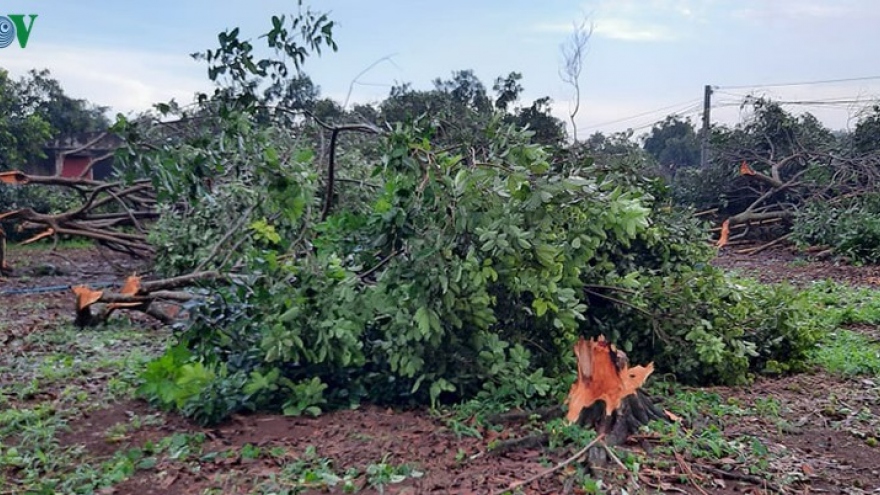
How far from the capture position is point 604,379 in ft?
10.2

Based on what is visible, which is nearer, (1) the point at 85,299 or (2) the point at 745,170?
(1) the point at 85,299

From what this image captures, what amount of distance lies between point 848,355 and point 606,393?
95.6 inches

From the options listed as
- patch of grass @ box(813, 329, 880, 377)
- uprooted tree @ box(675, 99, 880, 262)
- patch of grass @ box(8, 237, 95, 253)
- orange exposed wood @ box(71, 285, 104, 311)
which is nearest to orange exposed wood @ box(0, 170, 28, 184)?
patch of grass @ box(8, 237, 95, 253)

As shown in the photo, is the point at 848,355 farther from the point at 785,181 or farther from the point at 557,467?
the point at 785,181

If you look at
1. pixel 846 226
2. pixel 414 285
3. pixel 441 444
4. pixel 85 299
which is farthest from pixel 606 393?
Answer: pixel 846 226

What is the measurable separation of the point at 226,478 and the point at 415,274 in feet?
3.95

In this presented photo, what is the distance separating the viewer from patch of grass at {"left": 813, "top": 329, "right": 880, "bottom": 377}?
434cm

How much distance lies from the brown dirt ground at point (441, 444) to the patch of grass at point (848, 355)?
18 centimetres

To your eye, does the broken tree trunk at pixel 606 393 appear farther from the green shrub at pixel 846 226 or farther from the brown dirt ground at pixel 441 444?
the green shrub at pixel 846 226

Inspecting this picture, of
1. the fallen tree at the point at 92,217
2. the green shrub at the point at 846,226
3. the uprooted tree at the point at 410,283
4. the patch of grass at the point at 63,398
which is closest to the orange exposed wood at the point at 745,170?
the green shrub at the point at 846,226

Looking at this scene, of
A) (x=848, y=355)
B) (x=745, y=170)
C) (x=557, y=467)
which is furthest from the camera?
(x=745, y=170)

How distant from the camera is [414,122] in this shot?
3711 mm

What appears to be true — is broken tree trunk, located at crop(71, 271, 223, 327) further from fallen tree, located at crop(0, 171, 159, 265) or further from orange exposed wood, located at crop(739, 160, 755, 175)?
orange exposed wood, located at crop(739, 160, 755, 175)

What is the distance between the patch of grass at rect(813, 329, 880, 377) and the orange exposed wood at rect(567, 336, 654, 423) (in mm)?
1955
